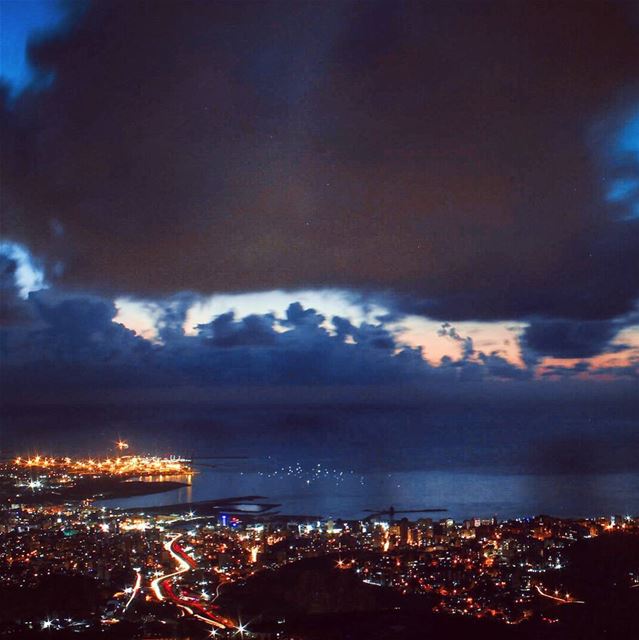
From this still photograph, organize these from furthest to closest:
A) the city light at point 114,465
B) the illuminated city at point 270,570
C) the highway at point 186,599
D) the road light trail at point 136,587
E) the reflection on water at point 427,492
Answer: the city light at point 114,465
the reflection on water at point 427,492
the road light trail at point 136,587
the illuminated city at point 270,570
the highway at point 186,599

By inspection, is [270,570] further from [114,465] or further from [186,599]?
[114,465]

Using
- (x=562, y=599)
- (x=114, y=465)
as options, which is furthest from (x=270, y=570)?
(x=114, y=465)

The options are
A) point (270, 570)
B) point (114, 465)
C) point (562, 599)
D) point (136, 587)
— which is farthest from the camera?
point (114, 465)

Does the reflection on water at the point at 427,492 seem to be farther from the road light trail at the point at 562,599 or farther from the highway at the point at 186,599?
the road light trail at the point at 562,599

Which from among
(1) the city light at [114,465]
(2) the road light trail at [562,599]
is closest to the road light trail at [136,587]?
(2) the road light trail at [562,599]

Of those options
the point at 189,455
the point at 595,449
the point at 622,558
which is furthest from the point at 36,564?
the point at 595,449

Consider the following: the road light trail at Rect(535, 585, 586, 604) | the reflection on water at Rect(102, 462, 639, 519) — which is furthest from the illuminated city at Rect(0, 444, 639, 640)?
the reflection on water at Rect(102, 462, 639, 519)
